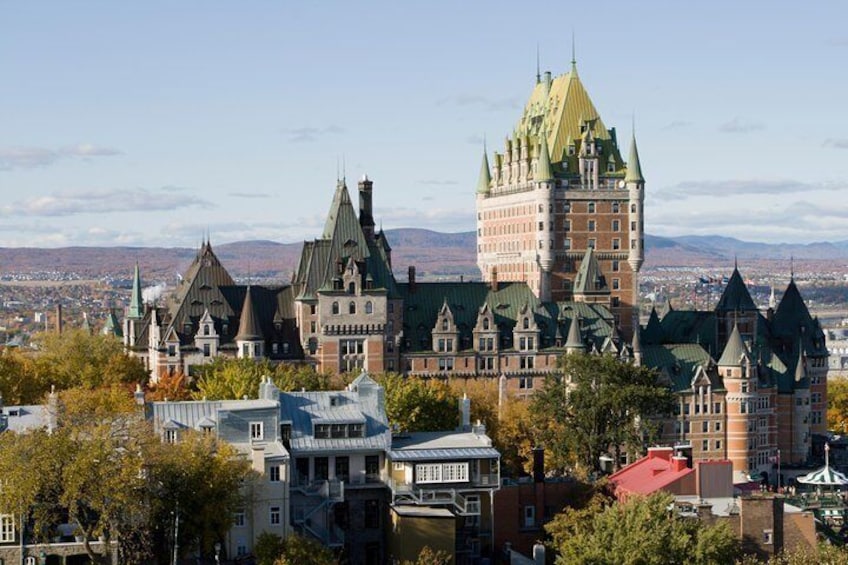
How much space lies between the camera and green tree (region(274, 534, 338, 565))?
7869 centimetres

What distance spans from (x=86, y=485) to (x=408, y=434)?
24958 millimetres

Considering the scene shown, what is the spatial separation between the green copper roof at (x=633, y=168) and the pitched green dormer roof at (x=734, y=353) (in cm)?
2301

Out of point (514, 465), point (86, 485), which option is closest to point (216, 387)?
point (514, 465)

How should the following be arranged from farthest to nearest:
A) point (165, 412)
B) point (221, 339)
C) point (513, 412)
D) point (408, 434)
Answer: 1. point (221, 339)
2. point (513, 412)
3. point (408, 434)
4. point (165, 412)

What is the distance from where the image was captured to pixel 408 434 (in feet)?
327

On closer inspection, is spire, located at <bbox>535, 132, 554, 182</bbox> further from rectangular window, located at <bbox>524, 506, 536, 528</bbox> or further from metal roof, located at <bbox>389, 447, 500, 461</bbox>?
metal roof, located at <bbox>389, 447, 500, 461</bbox>

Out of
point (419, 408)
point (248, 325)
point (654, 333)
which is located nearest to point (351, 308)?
point (248, 325)

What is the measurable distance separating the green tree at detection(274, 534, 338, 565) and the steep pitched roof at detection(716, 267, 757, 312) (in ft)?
307

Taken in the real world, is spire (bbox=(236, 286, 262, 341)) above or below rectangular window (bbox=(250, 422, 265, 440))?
above

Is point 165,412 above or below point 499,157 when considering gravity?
below

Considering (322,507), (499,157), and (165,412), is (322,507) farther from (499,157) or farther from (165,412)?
(499,157)

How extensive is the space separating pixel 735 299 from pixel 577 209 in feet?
61.3

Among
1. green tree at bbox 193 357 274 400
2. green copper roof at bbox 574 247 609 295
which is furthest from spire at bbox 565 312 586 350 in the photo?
green tree at bbox 193 357 274 400

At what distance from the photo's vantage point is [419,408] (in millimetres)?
119250
